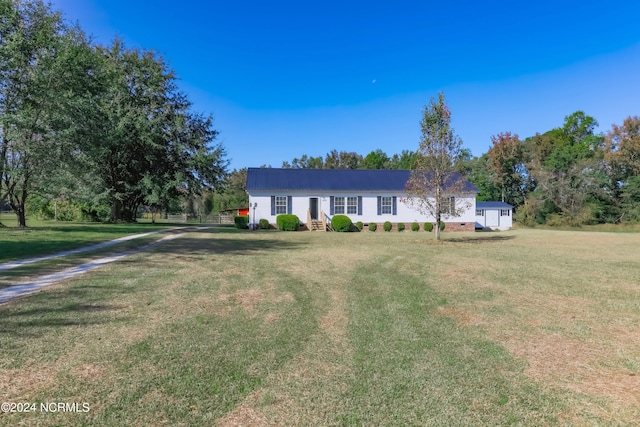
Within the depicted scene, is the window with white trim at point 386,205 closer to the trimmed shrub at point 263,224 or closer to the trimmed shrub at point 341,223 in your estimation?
the trimmed shrub at point 341,223

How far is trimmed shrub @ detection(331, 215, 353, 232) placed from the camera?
25.2 m

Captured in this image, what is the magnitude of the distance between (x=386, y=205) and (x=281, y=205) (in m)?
7.67

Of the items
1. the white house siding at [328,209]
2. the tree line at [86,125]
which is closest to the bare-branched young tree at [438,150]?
the white house siding at [328,209]

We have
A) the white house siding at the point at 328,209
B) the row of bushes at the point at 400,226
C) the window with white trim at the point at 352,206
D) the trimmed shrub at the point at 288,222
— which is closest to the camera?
the trimmed shrub at the point at 288,222

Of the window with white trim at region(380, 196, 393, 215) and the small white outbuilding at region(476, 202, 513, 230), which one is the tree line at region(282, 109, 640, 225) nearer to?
the small white outbuilding at region(476, 202, 513, 230)

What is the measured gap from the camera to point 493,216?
109ft

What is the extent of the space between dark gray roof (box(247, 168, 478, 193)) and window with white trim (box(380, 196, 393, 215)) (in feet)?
2.21

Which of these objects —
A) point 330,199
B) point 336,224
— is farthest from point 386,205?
point 336,224

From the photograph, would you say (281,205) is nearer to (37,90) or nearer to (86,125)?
(86,125)

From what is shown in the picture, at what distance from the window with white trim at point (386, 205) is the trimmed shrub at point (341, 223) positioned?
3189mm

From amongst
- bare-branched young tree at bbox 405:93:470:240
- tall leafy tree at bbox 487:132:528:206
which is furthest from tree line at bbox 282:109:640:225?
bare-branched young tree at bbox 405:93:470:240

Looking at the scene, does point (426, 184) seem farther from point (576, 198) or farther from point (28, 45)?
point (576, 198)

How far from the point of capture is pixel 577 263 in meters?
10.6

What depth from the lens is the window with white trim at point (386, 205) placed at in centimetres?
2736
